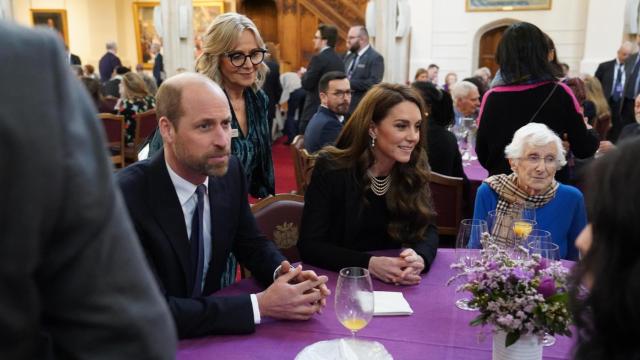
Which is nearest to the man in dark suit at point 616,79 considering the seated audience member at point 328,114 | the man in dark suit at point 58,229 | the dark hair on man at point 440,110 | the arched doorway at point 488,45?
the arched doorway at point 488,45

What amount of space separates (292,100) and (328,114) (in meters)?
5.80

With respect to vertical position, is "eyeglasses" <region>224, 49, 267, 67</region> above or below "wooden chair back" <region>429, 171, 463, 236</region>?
above

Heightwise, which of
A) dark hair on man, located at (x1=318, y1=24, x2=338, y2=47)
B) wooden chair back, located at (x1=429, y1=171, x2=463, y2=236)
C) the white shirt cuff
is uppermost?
dark hair on man, located at (x1=318, y1=24, x2=338, y2=47)

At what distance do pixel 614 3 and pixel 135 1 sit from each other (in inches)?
463

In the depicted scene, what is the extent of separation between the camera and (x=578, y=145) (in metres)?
3.32

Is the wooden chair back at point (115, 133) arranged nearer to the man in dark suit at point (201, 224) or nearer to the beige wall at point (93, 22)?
the man in dark suit at point (201, 224)

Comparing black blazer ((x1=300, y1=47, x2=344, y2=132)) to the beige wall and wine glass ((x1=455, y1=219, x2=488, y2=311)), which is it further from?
the beige wall

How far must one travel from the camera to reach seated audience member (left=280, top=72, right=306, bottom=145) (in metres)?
10.4

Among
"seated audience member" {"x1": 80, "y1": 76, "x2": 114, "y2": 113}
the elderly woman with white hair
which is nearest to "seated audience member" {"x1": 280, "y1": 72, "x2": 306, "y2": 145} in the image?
"seated audience member" {"x1": 80, "y1": 76, "x2": 114, "y2": 113}

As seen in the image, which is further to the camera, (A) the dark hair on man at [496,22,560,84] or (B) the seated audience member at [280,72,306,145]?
(B) the seated audience member at [280,72,306,145]

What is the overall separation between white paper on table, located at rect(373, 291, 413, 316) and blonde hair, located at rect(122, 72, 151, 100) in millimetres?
5243

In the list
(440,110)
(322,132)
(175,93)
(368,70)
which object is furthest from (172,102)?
(368,70)

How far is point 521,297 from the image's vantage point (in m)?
1.34

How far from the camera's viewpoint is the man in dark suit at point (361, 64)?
758 centimetres
